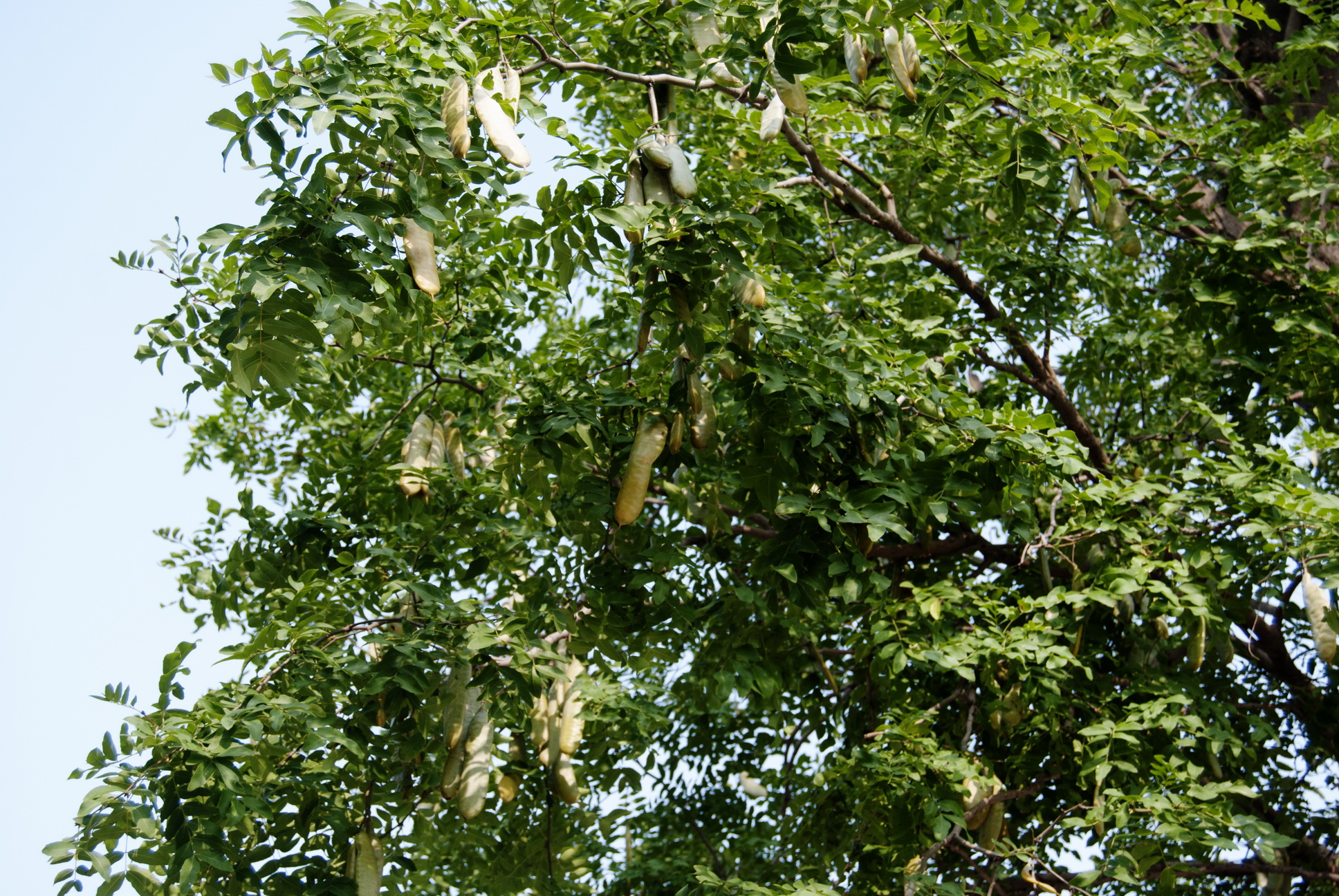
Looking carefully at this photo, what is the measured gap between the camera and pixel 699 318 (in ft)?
10.0

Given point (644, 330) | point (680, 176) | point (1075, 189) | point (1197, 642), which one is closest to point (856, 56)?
point (680, 176)

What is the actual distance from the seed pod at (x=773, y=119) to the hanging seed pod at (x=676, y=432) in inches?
30.2

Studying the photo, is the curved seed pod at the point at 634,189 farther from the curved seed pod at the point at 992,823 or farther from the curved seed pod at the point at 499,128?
the curved seed pod at the point at 992,823

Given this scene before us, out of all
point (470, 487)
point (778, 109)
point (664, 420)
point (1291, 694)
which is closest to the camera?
point (778, 109)

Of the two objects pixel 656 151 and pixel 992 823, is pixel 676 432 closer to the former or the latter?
pixel 656 151

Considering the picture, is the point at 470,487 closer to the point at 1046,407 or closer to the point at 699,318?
the point at 699,318

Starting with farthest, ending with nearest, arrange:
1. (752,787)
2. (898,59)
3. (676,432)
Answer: (752,787) → (676,432) → (898,59)

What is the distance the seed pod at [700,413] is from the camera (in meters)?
3.21

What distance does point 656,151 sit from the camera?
2.88 metres

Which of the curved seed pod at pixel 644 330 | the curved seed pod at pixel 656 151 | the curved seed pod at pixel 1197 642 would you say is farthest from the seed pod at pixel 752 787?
the curved seed pod at pixel 656 151

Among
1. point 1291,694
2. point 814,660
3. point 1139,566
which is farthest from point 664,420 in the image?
point 1291,694

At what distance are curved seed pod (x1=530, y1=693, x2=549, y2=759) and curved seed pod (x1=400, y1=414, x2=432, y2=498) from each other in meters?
0.80

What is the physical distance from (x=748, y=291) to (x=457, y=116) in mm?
839

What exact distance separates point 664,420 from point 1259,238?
8.31ft
